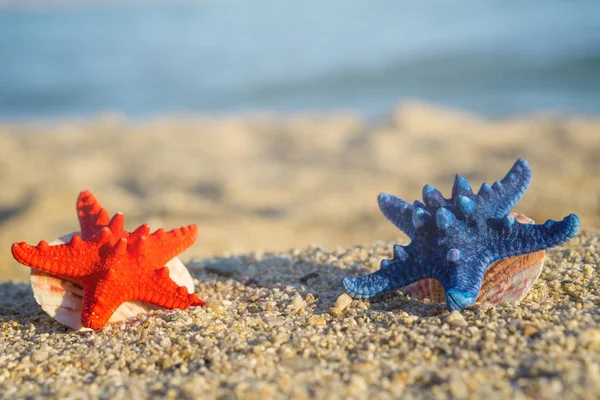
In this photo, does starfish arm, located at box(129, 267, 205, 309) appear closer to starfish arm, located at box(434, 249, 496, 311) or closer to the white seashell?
the white seashell

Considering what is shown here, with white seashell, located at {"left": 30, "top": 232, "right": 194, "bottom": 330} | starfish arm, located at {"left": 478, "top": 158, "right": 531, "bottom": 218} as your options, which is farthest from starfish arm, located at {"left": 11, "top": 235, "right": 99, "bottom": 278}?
starfish arm, located at {"left": 478, "top": 158, "right": 531, "bottom": 218}

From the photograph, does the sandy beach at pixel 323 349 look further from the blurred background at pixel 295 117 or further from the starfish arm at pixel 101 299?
the blurred background at pixel 295 117

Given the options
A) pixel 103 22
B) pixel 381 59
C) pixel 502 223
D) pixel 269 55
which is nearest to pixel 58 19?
pixel 103 22

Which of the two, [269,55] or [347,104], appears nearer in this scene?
[347,104]

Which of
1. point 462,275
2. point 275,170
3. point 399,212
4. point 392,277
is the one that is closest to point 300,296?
point 392,277

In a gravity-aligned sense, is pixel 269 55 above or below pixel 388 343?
above

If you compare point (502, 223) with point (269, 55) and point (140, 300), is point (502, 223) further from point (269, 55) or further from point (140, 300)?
point (269, 55)

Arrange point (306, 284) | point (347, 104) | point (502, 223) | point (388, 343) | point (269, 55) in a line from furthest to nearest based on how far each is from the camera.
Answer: point (269, 55) → point (347, 104) → point (306, 284) → point (502, 223) → point (388, 343)
